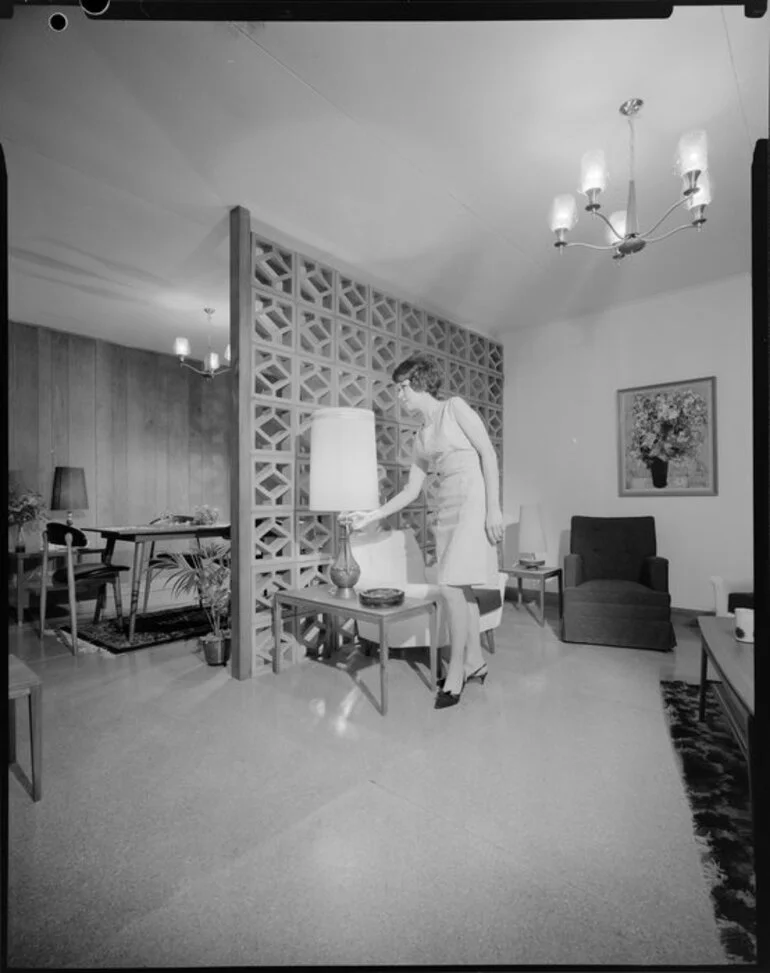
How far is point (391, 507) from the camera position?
2.68 m

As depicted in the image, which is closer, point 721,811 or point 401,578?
point 721,811

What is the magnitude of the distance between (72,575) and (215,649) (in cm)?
108

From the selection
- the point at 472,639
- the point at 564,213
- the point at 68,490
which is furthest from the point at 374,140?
the point at 68,490

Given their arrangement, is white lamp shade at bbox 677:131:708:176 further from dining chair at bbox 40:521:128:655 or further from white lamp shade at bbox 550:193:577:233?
dining chair at bbox 40:521:128:655

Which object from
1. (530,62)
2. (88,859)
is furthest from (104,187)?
(88,859)

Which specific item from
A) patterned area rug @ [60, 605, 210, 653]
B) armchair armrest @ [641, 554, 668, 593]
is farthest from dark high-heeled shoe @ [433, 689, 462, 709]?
patterned area rug @ [60, 605, 210, 653]

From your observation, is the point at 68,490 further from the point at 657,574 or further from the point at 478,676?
the point at 657,574

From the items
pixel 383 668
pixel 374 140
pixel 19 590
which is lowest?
pixel 383 668

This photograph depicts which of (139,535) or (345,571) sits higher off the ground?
(139,535)

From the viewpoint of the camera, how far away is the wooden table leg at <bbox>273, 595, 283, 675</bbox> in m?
2.67

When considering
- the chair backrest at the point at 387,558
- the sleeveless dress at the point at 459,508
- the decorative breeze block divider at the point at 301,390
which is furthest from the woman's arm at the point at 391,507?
the decorative breeze block divider at the point at 301,390

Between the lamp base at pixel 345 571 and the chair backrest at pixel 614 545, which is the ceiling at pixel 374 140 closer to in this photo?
the chair backrest at pixel 614 545

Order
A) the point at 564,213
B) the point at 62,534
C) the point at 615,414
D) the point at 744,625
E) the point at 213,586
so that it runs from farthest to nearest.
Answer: the point at 615,414 → the point at 62,534 → the point at 213,586 → the point at 564,213 → the point at 744,625

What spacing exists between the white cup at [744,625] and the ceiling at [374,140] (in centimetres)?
133
